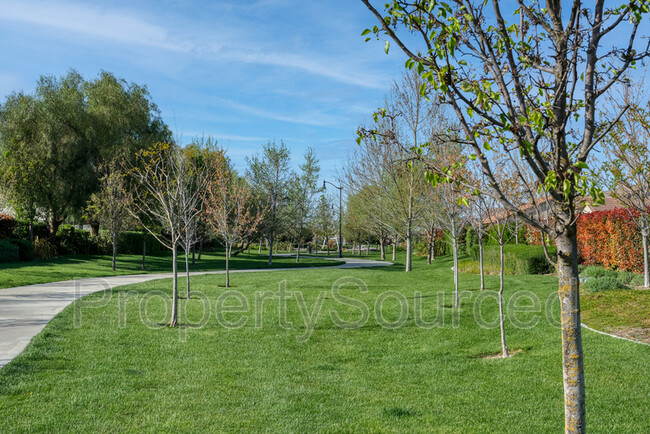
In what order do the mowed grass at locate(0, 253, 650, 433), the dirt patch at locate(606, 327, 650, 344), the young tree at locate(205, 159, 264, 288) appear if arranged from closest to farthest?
the mowed grass at locate(0, 253, 650, 433) → the dirt patch at locate(606, 327, 650, 344) → the young tree at locate(205, 159, 264, 288)

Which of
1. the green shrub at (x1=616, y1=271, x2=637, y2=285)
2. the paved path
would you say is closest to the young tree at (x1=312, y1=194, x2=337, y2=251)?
the paved path

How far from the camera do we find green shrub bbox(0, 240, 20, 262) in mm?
20750

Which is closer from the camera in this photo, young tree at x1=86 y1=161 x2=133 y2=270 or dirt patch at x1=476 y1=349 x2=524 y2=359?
dirt patch at x1=476 y1=349 x2=524 y2=359

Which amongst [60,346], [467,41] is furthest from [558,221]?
[60,346]

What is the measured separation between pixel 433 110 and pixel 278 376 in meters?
17.8

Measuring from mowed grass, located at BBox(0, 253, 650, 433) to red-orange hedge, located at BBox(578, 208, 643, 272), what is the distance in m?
7.45

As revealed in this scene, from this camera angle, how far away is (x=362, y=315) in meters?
10.5

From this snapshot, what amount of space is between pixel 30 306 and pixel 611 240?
17617 millimetres

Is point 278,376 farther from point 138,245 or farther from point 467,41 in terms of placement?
point 138,245

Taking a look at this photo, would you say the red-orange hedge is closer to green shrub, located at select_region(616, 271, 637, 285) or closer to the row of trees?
green shrub, located at select_region(616, 271, 637, 285)

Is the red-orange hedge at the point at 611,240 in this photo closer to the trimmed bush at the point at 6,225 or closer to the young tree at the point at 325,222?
the trimmed bush at the point at 6,225

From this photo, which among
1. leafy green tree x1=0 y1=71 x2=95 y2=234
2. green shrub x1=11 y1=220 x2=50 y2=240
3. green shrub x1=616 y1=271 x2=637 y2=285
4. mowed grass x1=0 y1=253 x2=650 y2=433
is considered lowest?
mowed grass x1=0 y1=253 x2=650 y2=433

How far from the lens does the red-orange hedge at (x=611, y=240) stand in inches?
624

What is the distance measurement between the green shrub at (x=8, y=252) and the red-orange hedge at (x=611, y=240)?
23.8 meters
